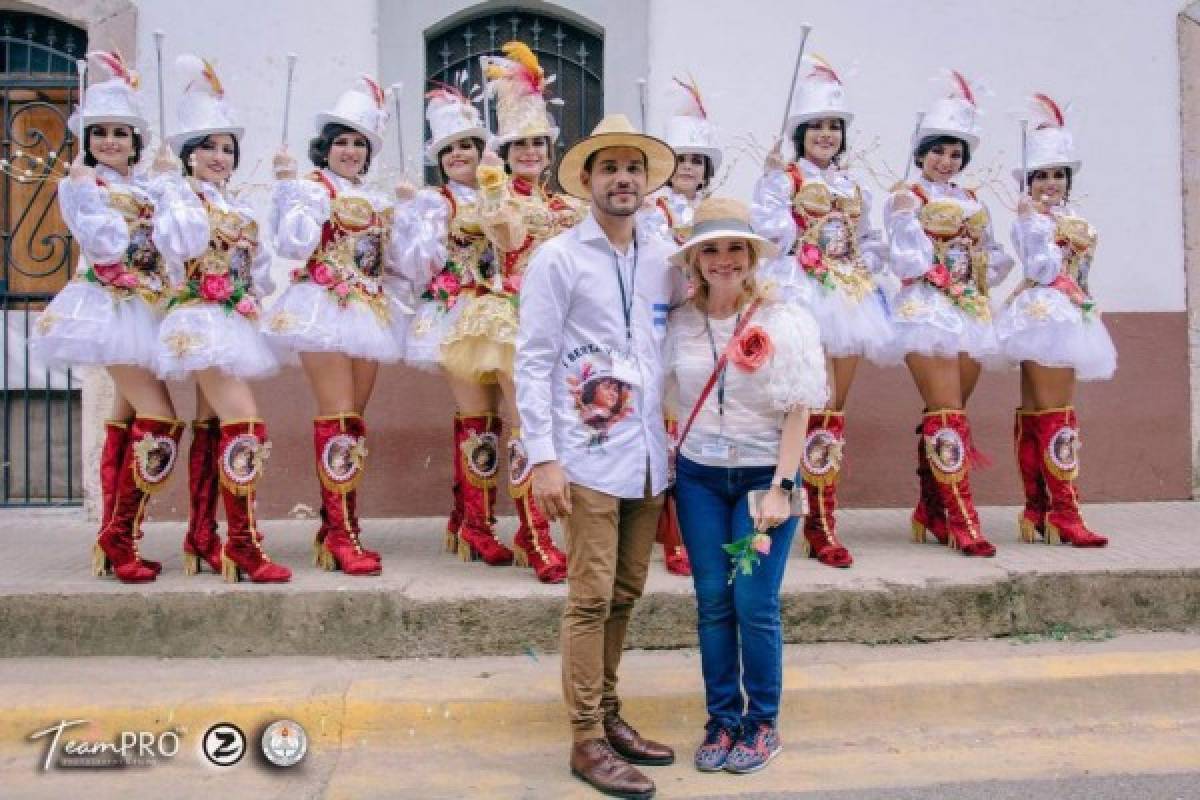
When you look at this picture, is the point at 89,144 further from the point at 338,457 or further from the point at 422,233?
the point at 338,457

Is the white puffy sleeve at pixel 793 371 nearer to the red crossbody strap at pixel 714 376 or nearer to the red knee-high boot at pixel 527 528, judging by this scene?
the red crossbody strap at pixel 714 376

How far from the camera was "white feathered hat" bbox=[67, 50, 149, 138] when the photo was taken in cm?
509

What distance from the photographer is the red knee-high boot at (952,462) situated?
18.9 ft

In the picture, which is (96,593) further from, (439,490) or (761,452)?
(761,452)

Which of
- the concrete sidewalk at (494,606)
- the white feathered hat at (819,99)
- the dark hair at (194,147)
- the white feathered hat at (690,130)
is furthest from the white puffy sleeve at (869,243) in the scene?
the dark hair at (194,147)

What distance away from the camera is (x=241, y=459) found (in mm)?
5137

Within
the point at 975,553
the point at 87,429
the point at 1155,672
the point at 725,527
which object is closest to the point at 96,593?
the point at 87,429

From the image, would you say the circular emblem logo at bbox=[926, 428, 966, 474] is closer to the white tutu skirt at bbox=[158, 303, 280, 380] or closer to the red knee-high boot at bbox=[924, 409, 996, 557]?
the red knee-high boot at bbox=[924, 409, 996, 557]

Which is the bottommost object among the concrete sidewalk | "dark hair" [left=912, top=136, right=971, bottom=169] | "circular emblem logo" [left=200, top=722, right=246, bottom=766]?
"circular emblem logo" [left=200, top=722, right=246, bottom=766]

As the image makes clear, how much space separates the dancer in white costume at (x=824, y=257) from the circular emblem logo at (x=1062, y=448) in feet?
3.47

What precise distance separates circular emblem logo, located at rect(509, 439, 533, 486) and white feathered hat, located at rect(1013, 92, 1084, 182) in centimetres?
307

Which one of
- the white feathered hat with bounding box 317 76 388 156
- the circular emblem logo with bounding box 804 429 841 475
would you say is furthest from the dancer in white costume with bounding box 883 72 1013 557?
the white feathered hat with bounding box 317 76 388 156

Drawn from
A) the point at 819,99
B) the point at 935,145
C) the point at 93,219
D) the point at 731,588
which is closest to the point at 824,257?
the point at 819,99

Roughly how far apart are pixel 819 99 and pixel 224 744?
3998 millimetres
